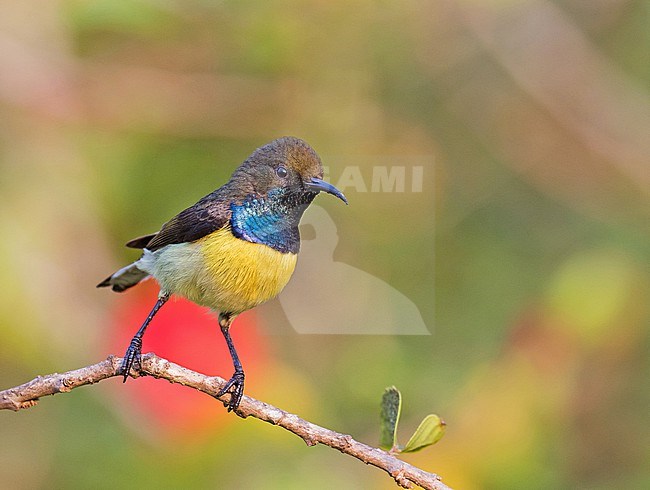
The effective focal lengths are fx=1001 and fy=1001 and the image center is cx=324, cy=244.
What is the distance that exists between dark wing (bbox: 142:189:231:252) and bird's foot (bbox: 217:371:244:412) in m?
0.45

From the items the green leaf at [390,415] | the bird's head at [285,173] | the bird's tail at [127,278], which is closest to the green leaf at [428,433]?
the green leaf at [390,415]

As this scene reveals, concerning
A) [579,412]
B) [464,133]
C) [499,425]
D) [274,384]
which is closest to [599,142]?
[464,133]

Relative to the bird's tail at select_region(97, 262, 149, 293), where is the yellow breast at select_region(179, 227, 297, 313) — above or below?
above

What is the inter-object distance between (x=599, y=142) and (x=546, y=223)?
0.65 m

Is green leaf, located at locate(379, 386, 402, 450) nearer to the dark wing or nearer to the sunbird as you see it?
the sunbird

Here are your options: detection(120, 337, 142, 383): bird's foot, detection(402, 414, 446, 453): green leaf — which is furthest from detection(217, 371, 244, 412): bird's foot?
detection(402, 414, 446, 453): green leaf

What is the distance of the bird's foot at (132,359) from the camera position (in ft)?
8.54

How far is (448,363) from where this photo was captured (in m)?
5.87

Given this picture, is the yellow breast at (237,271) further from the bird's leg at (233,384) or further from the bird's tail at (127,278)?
the bird's tail at (127,278)

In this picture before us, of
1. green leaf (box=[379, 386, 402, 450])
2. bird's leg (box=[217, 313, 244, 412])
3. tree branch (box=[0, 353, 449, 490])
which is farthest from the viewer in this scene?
bird's leg (box=[217, 313, 244, 412])

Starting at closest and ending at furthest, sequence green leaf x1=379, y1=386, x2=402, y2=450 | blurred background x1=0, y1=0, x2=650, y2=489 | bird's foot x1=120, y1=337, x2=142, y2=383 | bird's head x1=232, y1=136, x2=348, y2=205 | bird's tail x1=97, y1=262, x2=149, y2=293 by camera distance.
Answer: green leaf x1=379, y1=386, x2=402, y2=450 → bird's foot x1=120, y1=337, x2=142, y2=383 → bird's head x1=232, y1=136, x2=348, y2=205 → bird's tail x1=97, y1=262, x2=149, y2=293 → blurred background x1=0, y1=0, x2=650, y2=489

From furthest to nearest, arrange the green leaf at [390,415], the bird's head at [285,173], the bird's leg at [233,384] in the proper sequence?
the bird's leg at [233,384], the bird's head at [285,173], the green leaf at [390,415]

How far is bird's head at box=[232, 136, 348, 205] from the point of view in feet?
8.91

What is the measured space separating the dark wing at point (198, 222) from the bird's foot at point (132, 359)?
30 centimetres
